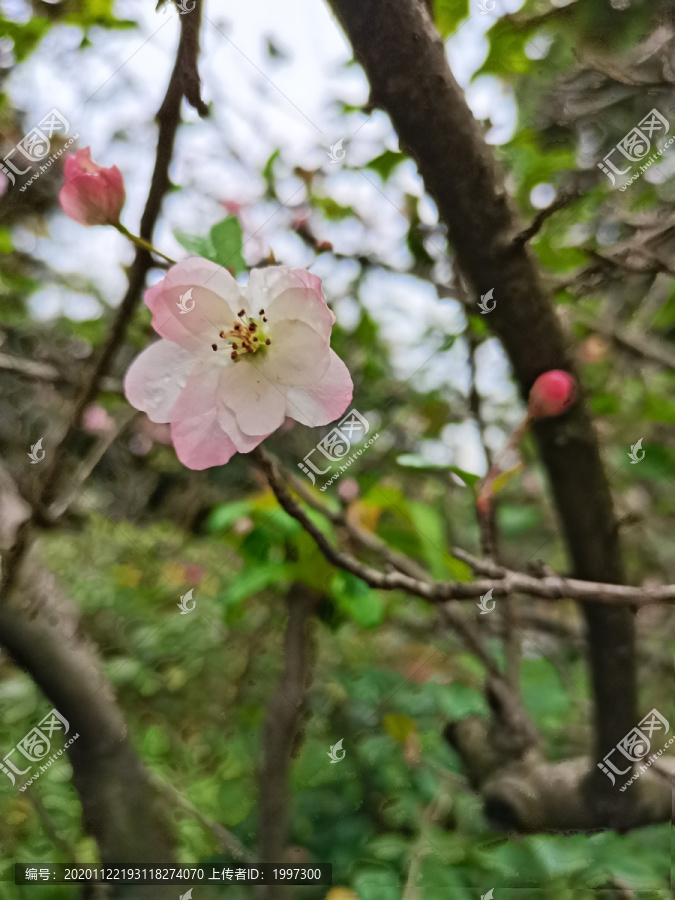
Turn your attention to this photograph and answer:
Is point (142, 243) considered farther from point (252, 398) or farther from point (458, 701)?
point (458, 701)

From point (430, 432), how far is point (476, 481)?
0.50 metres

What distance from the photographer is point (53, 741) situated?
694mm

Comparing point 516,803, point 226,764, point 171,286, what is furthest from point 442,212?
point 226,764

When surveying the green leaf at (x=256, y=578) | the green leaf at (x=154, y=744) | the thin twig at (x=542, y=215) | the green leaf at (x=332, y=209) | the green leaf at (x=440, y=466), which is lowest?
the green leaf at (x=154, y=744)

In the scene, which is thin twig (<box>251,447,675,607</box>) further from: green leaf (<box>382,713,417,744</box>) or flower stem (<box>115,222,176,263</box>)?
green leaf (<box>382,713,417,744</box>)

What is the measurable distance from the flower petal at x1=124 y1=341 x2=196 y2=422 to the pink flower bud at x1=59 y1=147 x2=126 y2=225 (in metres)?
0.11

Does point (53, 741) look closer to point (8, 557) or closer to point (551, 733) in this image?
point (8, 557)
